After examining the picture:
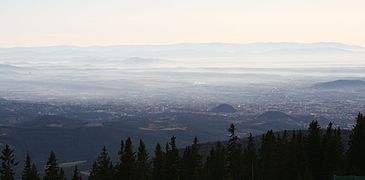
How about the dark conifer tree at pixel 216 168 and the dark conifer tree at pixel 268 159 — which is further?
the dark conifer tree at pixel 216 168

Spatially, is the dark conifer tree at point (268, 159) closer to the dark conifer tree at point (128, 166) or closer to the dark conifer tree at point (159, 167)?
the dark conifer tree at point (159, 167)

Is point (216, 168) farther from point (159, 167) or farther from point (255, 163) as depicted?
point (159, 167)

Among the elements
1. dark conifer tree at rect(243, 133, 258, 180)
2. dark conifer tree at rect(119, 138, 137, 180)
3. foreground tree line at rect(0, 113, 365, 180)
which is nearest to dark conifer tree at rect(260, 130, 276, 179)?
foreground tree line at rect(0, 113, 365, 180)

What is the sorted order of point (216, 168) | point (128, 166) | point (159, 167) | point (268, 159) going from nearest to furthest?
1. point (128, 166)
2. point (159, 167)
3. point (268, 159)
4. point (216, 168)

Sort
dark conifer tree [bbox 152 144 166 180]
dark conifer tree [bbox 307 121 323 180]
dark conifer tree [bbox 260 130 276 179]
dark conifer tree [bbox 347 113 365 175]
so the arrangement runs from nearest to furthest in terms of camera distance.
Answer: dark conifer tree [bbox 347 113 365 175] < dark conifer tree [bbox 152 144 166 180] < dark conifer tree [bbox 307 121 323 180] < dark conifer tree [bbox 260 130 276 179]

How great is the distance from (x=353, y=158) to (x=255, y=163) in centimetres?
1495

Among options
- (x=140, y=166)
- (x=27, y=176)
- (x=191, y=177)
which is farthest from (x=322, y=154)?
(x=27, y=176)

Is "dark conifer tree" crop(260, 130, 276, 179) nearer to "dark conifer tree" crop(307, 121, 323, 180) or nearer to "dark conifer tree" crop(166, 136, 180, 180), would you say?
"dark conifer tree" crop(307, 121, 323, 180)

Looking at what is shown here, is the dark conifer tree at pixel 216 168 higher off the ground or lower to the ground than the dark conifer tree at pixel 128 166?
lower

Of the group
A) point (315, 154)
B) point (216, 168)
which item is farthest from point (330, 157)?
point (216, 168)

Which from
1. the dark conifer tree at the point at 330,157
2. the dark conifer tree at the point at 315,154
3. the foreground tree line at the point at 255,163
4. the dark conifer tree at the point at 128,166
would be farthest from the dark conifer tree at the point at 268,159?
the dark conifer tree at the point at 128,166

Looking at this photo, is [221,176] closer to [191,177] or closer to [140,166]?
[191,177]

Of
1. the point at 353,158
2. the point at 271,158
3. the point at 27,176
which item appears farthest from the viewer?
the point at 271,158

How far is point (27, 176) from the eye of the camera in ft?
229
